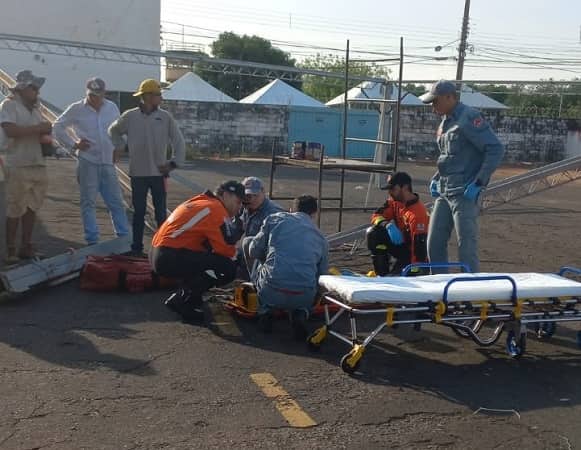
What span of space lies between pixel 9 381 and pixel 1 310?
1.92 m

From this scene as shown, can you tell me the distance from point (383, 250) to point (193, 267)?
2496mm

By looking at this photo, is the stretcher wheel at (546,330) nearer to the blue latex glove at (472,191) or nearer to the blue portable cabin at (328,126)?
the blue latex glove at (472,191)

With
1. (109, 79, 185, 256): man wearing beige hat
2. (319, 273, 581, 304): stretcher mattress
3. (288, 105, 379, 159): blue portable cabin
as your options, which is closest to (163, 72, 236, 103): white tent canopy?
(288, 105, 379, 159): blue portable cabin

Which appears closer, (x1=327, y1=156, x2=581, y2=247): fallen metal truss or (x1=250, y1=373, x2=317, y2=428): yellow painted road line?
(x1=250, y1=373, x2=317, y2=428): yellow painted road line

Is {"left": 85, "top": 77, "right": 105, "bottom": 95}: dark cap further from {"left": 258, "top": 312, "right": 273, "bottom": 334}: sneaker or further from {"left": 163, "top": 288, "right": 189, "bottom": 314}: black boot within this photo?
{"left": 258, "top": 312, "right": 273, "bottom": 334}: sneaker

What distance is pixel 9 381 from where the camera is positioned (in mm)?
5066

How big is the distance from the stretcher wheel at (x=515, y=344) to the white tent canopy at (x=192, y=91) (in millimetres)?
31758

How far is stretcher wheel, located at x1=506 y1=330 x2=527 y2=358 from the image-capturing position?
19.0 feet

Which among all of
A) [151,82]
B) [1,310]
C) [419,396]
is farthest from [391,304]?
[151,82]

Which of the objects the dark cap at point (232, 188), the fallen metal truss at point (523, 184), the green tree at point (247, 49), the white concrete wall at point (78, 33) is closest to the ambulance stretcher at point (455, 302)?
the dark cap at point (232, 188)

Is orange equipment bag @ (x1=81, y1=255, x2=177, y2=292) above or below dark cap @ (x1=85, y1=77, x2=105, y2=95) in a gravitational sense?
below

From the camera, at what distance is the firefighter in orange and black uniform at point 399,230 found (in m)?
7.94

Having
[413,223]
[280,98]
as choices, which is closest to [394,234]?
[413,223]

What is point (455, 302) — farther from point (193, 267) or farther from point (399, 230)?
point (399, 230)
